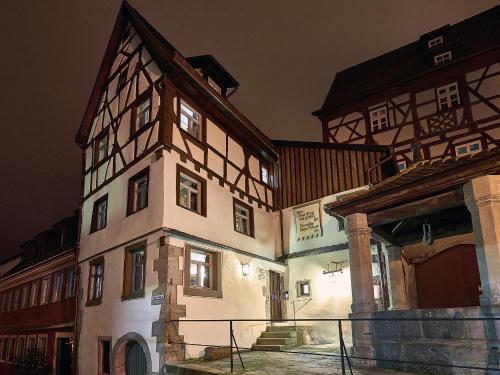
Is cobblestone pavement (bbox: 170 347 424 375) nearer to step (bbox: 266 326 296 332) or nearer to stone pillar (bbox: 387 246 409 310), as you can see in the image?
stone pillar (bbox: 387 246 409 310)

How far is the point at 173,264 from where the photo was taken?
10.9 metres

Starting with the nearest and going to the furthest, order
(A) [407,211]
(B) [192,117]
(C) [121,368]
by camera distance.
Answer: (A) [407,211]
(C) [121,368]
(B) [192,117]

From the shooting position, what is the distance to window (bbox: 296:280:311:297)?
15000mm

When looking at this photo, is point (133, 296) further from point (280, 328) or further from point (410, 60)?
point (410, 60)

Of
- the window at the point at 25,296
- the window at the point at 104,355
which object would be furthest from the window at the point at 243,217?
the window at the point at 25,296

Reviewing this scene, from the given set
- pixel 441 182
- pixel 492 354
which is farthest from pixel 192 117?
pixel 492 354

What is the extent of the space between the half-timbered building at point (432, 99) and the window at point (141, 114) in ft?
35.9

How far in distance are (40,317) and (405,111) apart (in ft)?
64.7

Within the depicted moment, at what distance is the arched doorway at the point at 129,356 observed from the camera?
11156 millimetres

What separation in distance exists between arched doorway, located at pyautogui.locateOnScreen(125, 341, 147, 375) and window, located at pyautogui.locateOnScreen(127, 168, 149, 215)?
3785mm

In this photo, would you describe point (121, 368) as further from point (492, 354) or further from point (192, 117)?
point (492, 354)

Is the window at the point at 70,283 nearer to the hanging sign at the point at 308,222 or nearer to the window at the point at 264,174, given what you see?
the window at the point at 264,174

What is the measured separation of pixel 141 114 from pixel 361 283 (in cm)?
878

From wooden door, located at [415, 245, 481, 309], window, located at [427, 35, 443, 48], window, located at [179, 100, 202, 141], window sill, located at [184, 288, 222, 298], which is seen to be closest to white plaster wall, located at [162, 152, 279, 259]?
window, located at [179, 100, 202, 141]
